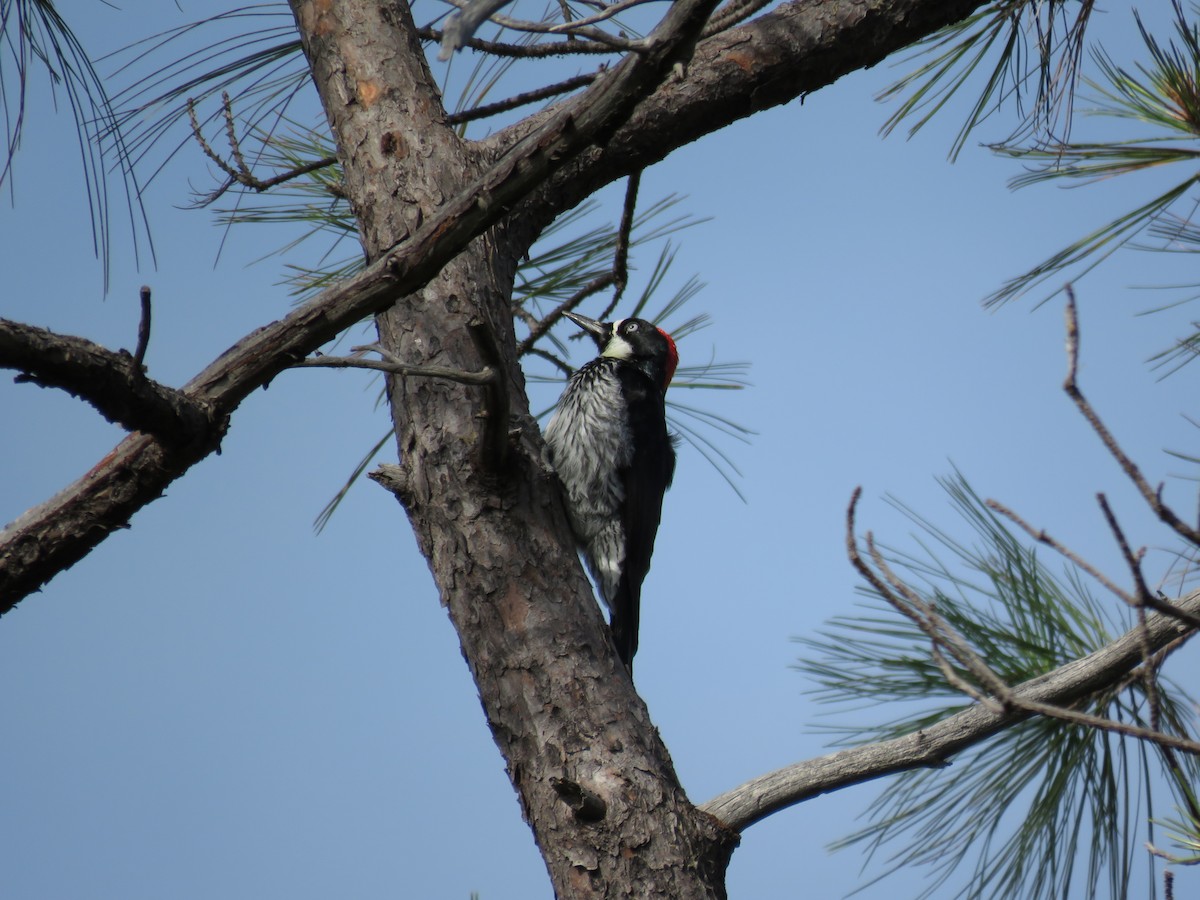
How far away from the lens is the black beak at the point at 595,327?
3.71 metres

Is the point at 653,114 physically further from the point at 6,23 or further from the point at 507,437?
the point at 6,23

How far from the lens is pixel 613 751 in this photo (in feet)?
6.47

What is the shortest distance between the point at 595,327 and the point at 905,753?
2019 mm

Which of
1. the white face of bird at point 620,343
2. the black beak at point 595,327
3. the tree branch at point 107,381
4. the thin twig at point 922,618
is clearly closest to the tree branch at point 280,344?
the tree branch at point 107,381

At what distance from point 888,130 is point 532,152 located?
72.2 inches

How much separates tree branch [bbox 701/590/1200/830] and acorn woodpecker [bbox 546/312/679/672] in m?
0.92

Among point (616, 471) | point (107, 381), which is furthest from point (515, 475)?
point (616, 471)

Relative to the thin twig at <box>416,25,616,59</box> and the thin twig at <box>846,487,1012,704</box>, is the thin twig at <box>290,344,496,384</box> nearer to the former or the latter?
the thin twig at <box>846,487,1012,704</box>

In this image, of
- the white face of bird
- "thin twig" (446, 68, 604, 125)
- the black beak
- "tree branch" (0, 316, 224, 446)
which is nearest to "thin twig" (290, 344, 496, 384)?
"tree branch" (0, 316, 224, 446)

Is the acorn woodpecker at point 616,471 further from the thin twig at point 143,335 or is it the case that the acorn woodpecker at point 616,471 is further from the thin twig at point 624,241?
the thin twig at point 143,335

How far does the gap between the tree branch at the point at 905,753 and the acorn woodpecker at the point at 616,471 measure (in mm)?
915

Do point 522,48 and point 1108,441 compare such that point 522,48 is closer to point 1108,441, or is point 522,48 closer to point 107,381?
point 107,381

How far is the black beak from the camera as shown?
371cm

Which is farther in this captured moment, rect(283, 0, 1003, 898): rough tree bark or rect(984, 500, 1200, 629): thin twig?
rect(283, 0, 1003, 898): rough tree bark
